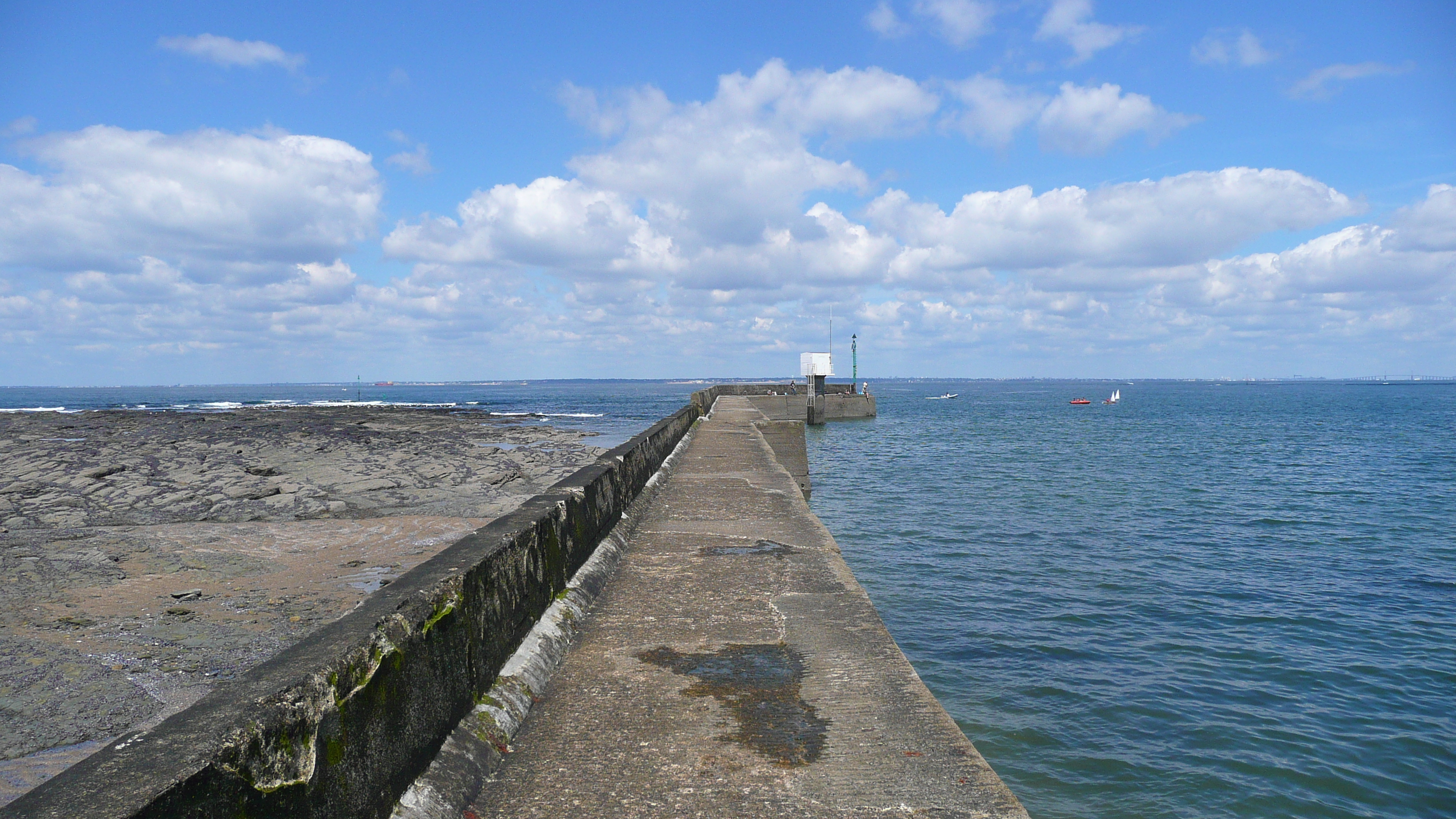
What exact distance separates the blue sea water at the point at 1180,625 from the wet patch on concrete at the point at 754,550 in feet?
6.71

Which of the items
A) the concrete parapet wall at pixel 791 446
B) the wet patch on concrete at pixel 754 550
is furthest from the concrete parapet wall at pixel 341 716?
the concrete parapet wall at pixel 791 446

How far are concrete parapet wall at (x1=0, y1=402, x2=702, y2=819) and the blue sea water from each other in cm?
405

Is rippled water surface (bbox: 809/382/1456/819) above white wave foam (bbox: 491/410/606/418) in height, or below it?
below

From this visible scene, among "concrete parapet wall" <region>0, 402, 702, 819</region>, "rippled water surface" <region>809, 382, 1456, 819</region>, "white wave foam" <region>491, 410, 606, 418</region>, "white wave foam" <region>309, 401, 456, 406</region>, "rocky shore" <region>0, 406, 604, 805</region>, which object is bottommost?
"rippled water surface" <region>809, 382, 1456, 819</region>

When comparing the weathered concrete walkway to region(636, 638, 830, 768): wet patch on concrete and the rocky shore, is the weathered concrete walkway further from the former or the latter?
the rocky shore

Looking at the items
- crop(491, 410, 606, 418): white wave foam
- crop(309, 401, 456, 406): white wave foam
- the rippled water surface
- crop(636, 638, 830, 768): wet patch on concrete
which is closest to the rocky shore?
crop(636, 638, 830, 768): wet patch on concrete

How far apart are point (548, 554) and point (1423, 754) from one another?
7.08m

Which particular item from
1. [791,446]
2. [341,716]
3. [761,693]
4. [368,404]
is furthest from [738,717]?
[368,404]

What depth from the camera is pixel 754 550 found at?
6.92 meters

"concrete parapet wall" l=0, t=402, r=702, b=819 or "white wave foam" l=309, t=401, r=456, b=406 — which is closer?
"concrete parapet wall" l=0, t=402, r=702, b=819

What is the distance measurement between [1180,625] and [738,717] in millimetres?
7997

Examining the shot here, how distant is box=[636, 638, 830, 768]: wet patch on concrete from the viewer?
11.1ft

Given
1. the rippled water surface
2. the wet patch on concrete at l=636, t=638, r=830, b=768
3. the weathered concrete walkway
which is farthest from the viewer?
the rippled water surface

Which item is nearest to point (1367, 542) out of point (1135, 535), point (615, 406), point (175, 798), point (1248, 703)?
point (1135, 535)
